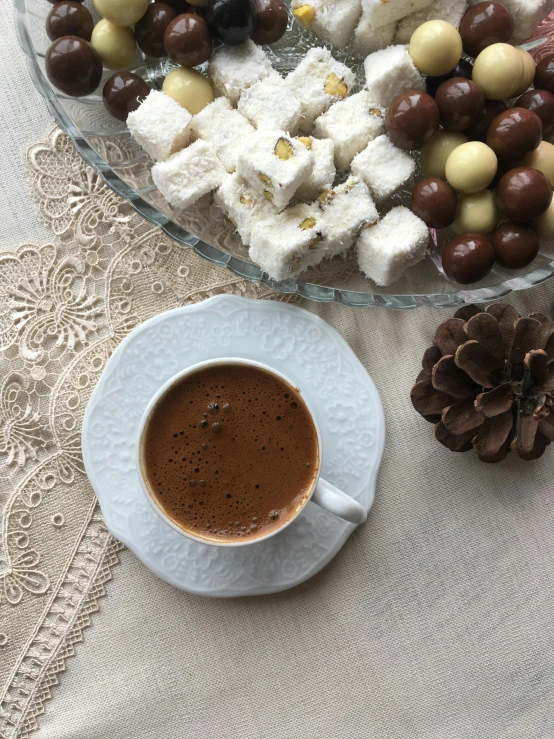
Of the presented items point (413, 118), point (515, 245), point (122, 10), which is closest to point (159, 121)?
point (122, 10)

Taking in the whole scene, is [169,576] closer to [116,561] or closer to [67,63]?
[116,561]

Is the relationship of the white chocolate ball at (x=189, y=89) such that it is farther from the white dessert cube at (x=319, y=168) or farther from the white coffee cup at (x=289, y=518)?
the white coffee cup at (x=289, y=518)

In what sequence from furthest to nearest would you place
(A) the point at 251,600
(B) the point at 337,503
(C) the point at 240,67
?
(A) the point at 251,600, (C) the point at 240,67, (B) the point at 337,503

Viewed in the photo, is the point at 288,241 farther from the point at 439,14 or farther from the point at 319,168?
the point at 439,14

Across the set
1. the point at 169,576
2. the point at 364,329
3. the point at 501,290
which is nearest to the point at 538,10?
the point at 501,290

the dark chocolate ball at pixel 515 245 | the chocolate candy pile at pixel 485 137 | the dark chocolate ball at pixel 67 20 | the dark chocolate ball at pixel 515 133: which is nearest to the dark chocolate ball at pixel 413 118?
the chocolate candy pile at pixel 485 137

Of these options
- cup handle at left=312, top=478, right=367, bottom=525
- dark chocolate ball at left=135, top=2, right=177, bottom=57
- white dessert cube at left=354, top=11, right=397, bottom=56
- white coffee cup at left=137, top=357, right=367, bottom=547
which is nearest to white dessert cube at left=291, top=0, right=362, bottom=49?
white dessert cube at left=354, top=11, right=397, bottom=56

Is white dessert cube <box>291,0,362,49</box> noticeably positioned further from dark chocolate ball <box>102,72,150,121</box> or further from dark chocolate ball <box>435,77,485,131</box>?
dark chocolate ball <box>102,72,150,121</box>
